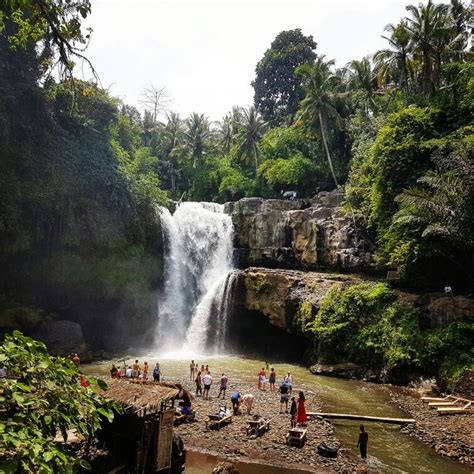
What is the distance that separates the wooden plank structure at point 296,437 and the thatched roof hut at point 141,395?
14.4 feet

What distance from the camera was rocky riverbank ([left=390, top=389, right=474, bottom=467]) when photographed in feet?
44.8

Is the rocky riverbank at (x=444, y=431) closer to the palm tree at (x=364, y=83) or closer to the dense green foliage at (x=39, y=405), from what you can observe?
the dense green foliage at (x=39, y=405)

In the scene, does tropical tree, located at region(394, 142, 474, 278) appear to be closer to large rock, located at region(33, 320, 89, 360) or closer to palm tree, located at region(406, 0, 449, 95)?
palm tree, located at region(406, 0, 449, 95)

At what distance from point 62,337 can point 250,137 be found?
36.0 m

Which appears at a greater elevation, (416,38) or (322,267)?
(416,38)

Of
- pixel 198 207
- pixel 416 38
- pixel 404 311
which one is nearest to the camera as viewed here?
pixel 404 311

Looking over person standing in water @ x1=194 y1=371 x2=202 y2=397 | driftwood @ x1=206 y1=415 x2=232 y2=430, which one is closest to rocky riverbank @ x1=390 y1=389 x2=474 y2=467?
driftwood @ x1=206 y1=415 x2=232 y2=430

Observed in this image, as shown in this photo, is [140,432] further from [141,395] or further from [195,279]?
[195,279]

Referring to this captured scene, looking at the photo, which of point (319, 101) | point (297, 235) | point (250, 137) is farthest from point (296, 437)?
point (250, 137)

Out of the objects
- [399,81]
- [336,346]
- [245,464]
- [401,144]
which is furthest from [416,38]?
[245,464]

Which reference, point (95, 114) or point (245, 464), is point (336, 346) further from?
point (95, 114)

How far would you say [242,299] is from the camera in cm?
3238

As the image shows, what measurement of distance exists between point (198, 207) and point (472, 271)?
78.0ft

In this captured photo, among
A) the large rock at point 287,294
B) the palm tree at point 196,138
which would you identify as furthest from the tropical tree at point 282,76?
the large rock at point 287,294
